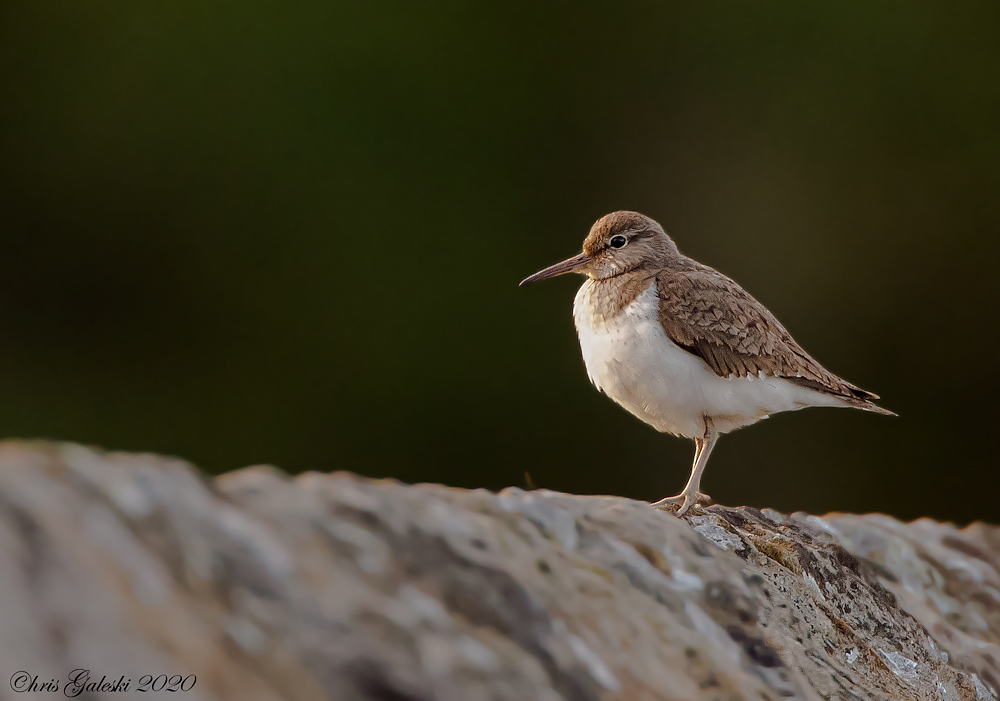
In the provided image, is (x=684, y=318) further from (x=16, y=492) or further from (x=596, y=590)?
(x=16, y=492)

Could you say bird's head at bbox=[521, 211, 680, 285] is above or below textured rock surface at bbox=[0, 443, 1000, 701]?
above

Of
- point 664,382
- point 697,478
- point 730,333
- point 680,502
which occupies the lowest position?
point 680,502

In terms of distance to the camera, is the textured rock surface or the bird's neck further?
the bird's neck

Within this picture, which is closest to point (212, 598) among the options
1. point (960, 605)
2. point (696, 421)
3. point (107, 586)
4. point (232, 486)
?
point (107, 586)

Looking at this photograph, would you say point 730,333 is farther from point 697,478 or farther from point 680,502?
point 680,502
